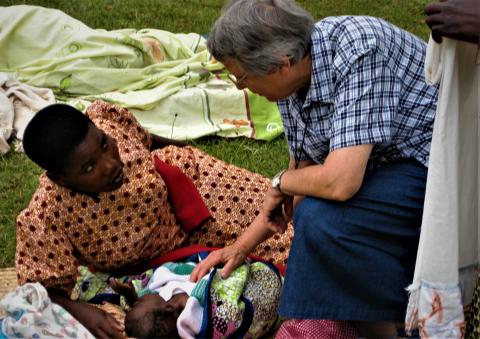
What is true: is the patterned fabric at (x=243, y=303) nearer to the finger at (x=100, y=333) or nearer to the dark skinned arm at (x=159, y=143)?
the finger at (x=100, y=333)

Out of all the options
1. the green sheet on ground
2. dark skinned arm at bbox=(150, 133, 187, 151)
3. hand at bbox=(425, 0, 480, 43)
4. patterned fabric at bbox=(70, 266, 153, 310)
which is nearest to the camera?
hand at bbox=(425, 0, 480, 43)

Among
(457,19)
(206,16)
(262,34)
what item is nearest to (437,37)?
(457,19)

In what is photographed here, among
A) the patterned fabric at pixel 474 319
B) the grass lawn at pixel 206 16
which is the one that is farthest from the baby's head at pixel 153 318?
the grass lawn at pixel 206 16

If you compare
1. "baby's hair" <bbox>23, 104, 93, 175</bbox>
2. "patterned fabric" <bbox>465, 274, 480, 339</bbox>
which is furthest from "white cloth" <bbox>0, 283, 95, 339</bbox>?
"patterned fabric" <bbox>465, 274, 480, 339</bbox>

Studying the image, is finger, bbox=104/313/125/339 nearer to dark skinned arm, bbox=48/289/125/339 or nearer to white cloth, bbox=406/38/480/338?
dark skinned arm, bbox=48/289/125/339

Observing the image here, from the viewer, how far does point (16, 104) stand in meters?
5.02

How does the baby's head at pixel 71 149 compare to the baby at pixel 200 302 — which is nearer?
the baby's head at pixel 71 149

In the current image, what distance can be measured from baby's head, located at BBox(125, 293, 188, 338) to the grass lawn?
5.67ft

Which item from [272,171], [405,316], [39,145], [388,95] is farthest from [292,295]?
[272,171]

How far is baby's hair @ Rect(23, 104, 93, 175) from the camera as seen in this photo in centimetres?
283

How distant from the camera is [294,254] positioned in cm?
280

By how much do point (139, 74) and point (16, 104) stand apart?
87 cm

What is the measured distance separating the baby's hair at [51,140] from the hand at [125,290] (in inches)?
19.6

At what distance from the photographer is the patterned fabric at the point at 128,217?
9.78 feet
